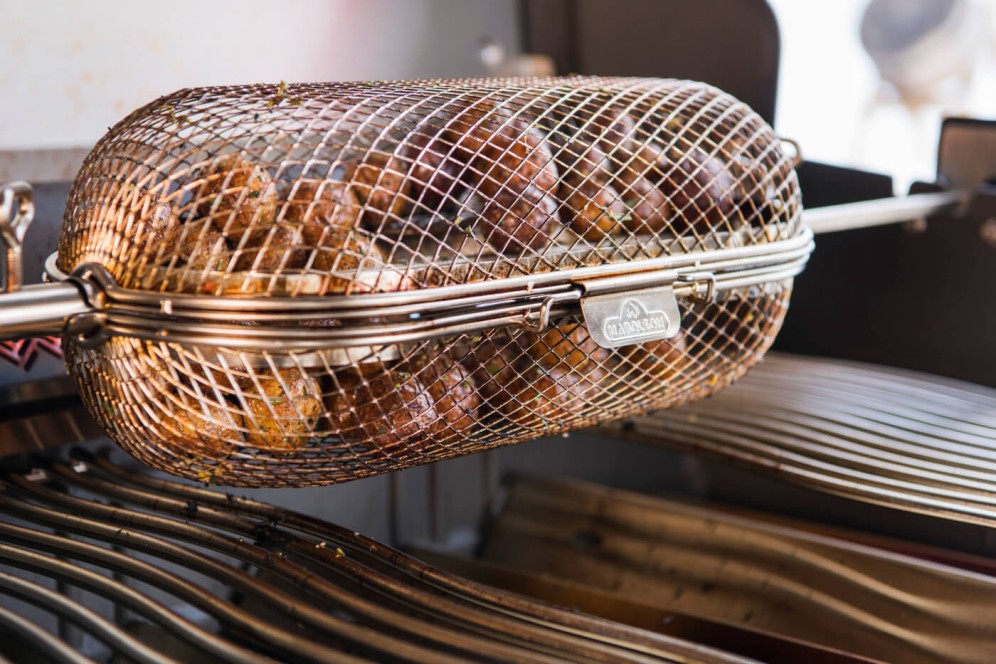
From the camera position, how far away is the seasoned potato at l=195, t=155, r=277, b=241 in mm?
632

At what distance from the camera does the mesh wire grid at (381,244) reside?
24.8 inches

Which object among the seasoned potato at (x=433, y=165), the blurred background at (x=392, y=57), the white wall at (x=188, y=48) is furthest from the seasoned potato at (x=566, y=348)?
the white wall at (x=188, y=48)

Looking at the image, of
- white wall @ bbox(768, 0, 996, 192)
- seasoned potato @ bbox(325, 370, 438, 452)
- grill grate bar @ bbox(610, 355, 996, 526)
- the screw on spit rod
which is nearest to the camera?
seasoned potato @ bbox(325, 370, 438, 452)

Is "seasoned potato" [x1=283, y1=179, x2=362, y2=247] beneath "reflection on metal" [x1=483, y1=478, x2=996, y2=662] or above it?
above

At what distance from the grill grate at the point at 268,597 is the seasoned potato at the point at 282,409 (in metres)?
0.08

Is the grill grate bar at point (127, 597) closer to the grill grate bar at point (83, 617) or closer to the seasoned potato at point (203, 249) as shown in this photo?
the grill grate bar at point (83, 617)

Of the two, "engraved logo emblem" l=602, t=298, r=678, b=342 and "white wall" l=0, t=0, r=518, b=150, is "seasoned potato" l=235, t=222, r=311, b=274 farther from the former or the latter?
"white wall" l=0, t=0, r=518, b=150

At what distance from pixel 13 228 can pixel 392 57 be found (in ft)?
3.43

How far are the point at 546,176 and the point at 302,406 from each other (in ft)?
0.79

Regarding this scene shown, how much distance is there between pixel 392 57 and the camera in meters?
1.56

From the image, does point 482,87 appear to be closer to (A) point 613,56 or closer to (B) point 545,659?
(B) point 545,659

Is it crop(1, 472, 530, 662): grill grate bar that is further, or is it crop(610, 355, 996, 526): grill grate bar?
crop(610, 355, 996, 526): grill grate bar

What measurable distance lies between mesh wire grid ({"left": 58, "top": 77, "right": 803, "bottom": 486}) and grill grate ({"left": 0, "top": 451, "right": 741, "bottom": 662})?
0.06 metres

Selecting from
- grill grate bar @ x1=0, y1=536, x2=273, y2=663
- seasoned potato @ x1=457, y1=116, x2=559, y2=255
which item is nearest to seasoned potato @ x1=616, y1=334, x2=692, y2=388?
seasoned potato @ x1=457, y1=116, x2=559, y2=255
